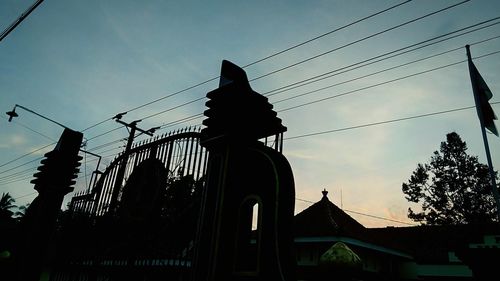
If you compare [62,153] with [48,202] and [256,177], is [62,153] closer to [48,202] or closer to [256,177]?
[48,202]

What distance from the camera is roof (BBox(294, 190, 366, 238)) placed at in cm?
1509

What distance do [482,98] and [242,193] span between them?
8.50m

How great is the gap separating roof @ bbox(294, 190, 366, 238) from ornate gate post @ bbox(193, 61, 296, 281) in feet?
38.9

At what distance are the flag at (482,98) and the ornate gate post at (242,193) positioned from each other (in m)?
7.56

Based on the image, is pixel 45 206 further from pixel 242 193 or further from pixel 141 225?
pixel 242 193

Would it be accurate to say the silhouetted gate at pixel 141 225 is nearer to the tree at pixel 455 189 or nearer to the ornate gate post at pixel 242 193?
the ornate gate post at pixel 242 193

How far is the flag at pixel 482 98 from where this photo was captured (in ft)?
29.4

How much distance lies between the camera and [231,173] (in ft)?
12.3

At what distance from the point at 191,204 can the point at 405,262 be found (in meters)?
21.1

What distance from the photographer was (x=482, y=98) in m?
9.21

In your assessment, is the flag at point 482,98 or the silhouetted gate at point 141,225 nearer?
the silhouetted gate at point 141,225

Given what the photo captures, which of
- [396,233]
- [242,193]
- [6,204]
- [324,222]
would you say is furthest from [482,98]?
[6,204]

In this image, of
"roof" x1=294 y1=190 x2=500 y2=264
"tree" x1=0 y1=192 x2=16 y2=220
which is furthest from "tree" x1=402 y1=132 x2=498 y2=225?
"tree" x1=0 y1=192 x2=16 y2=220

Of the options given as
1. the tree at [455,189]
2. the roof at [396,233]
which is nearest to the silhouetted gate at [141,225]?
Result: the roof at [396,233]
